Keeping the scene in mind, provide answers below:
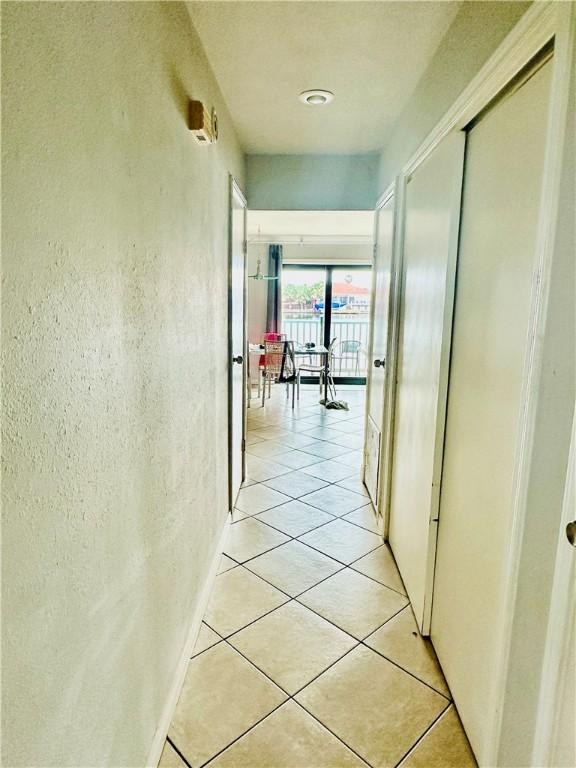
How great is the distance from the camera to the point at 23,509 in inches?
27.6

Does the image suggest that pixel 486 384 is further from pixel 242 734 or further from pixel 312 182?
pixel 312 182

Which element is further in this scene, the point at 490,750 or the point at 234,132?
the point at 234,132

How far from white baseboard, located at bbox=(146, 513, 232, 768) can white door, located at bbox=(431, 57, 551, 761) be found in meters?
0.95

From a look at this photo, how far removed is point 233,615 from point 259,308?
592 centimetres

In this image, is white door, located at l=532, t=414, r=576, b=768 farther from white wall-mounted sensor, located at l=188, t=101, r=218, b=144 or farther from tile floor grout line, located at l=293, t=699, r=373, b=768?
white wall-mounted sensor, located at l=188, t=101, r=218, b=144

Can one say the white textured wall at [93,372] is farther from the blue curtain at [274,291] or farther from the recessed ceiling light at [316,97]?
the blue curtain at [274,291]

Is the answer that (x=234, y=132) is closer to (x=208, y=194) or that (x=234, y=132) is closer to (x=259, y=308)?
(x=208, y=194)

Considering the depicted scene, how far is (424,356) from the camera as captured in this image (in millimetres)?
1946

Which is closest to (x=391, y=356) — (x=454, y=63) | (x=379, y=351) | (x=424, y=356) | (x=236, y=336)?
(x=379, y=351)

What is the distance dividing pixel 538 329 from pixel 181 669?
5.29ft

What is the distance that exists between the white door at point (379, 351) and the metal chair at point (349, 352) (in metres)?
4.50

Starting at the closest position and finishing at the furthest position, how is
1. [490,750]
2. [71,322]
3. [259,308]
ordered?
[71,322], [490,750], [259,308]

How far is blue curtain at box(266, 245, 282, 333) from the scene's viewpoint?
24.1 ft

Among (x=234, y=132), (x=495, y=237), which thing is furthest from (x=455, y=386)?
(x=234, y=132)
